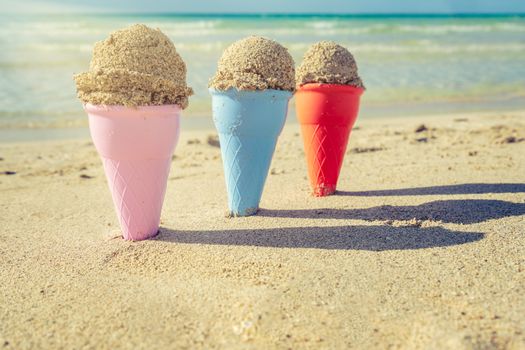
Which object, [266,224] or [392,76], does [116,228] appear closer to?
[266,224]

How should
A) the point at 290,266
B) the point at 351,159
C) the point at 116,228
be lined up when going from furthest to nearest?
the point at 351,159 → the point at 116,228 → the point at 290,266

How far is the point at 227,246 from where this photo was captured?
108 inches

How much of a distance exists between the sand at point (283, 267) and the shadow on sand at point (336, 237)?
0.01 metres

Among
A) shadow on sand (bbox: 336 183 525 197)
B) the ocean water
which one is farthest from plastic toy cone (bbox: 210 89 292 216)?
the ocean water

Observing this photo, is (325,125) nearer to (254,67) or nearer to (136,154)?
(254,67)

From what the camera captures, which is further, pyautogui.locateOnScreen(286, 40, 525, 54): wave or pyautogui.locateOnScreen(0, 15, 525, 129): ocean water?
pyautogui.locateOnScreen(286, 40, 525, 54): wave

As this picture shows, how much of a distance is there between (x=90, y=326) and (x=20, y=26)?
26.6 m

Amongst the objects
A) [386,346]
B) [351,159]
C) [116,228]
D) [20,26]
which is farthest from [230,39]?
[386,346]

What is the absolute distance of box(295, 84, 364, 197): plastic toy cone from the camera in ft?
11.8

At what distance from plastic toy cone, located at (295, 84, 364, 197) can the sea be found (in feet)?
14.2

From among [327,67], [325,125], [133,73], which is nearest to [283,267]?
[133,73]

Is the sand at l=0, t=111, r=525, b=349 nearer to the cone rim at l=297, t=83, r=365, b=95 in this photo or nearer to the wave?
the cone rim at l=297, t=83, r=365, b=95

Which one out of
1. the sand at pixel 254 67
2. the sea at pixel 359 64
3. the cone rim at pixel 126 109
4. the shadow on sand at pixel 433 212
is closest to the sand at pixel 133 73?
the cone rim at pixel 126 109

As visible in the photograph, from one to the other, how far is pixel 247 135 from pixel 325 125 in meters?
0.75
